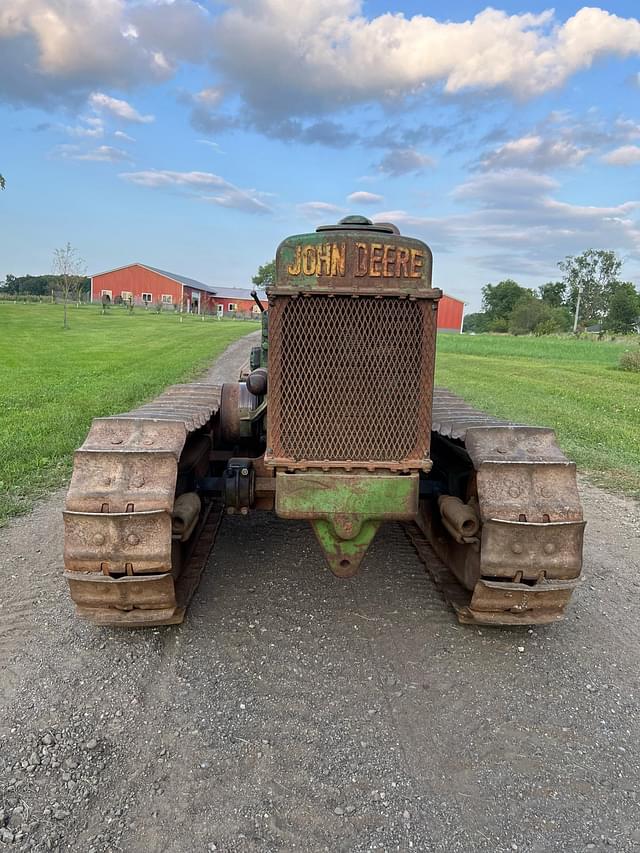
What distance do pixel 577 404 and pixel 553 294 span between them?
103m

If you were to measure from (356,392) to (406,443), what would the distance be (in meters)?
0.39

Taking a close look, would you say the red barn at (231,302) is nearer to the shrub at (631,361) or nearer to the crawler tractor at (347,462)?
the shrub at (631,361)

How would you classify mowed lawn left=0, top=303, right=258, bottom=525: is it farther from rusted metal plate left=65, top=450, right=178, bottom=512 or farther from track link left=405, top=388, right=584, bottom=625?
track link left=405, top=388, right=584, bottom=625

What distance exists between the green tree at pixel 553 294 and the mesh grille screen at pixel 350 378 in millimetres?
111623

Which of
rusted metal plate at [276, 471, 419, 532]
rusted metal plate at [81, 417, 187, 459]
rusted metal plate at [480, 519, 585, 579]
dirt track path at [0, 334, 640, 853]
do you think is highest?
rusted metal plate at [81, 417, 187, 459]

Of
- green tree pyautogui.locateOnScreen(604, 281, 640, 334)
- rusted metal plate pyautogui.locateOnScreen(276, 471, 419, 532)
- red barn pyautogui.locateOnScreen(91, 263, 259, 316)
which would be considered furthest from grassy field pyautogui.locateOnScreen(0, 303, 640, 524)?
green tree pyautogui.locateOnScreen(604, 281, 640, 334)

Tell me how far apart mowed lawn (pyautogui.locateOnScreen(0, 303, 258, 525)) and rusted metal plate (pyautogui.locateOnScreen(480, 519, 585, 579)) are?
4.26 metres

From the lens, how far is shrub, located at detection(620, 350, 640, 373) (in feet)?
78.7

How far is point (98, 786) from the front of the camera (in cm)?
253

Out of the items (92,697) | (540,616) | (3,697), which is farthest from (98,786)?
(540,616)

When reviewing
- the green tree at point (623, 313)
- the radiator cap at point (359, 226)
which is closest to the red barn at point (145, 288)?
A: the green tree at point (623, 313)

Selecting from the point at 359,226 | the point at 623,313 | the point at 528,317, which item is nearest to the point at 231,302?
the point at 528,317

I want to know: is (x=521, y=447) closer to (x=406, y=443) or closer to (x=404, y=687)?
(x=406, y=443)

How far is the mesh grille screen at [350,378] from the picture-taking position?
3234 mm
